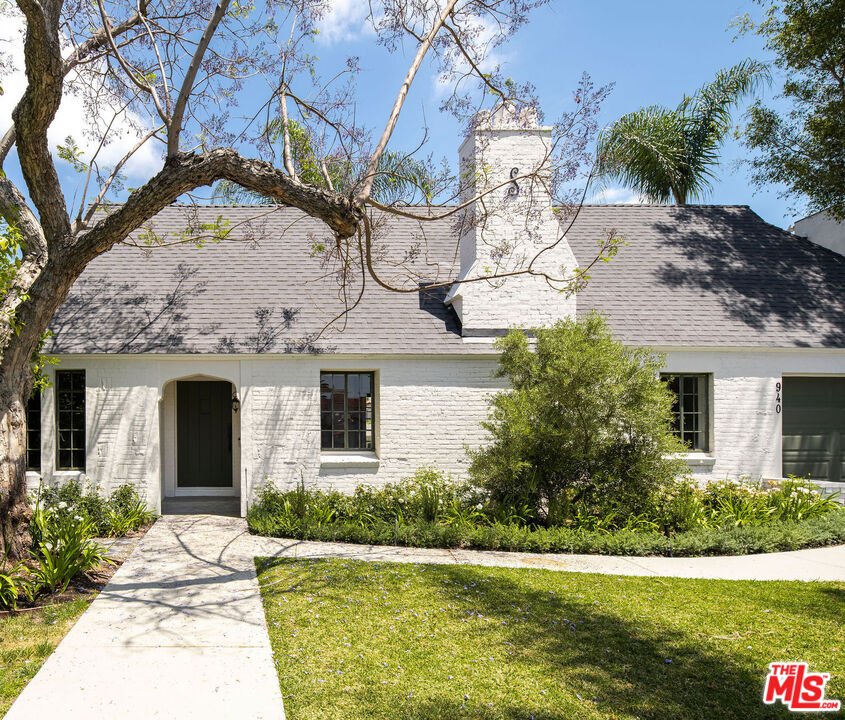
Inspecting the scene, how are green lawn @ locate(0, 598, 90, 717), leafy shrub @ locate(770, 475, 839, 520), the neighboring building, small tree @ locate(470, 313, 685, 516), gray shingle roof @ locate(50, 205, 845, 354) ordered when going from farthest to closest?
gray shingle roof @ locate(50, 205, 845, 354) → the neighboring building → leafy shrub @ locate(770, 475, 839, 520) → small tree @ locate(470, 313, 685, 516) → green lawn @ locate(0, 598, 90, 717)

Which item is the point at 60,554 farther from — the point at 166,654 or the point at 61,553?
the point at 166,654

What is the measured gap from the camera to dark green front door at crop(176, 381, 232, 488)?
1366cm

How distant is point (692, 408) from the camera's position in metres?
13.1

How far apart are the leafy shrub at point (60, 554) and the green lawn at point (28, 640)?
0.45 m

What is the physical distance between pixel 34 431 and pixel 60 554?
5.61 m

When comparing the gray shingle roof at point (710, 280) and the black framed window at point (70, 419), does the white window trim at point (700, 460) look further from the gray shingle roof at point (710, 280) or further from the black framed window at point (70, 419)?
the black framed window at point (70, 419)

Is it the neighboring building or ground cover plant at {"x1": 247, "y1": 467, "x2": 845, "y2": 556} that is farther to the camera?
the neighboring building

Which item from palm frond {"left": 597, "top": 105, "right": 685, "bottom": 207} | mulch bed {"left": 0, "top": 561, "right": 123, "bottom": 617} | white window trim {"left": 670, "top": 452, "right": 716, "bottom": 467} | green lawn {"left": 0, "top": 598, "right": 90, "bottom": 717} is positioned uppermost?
palm frond {"left": 597, "top": 105, "right": 685, "bottom": 207}

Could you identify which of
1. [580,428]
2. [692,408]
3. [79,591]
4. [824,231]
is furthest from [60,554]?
Answer: [824,231]

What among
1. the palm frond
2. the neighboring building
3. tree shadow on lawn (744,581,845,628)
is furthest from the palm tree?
tree shadow on lawn (744,581,845,628)

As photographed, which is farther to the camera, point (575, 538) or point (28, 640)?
point (575, 538)

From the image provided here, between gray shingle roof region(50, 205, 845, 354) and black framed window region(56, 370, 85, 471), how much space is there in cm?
76

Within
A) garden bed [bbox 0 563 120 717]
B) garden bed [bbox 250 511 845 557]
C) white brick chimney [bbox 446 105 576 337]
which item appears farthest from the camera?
white brick chimney [bbox 446 105 576 337]

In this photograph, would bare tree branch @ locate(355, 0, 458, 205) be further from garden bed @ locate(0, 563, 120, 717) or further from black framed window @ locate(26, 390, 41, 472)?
black framed window @ locate(26, 390, 41, 472)
